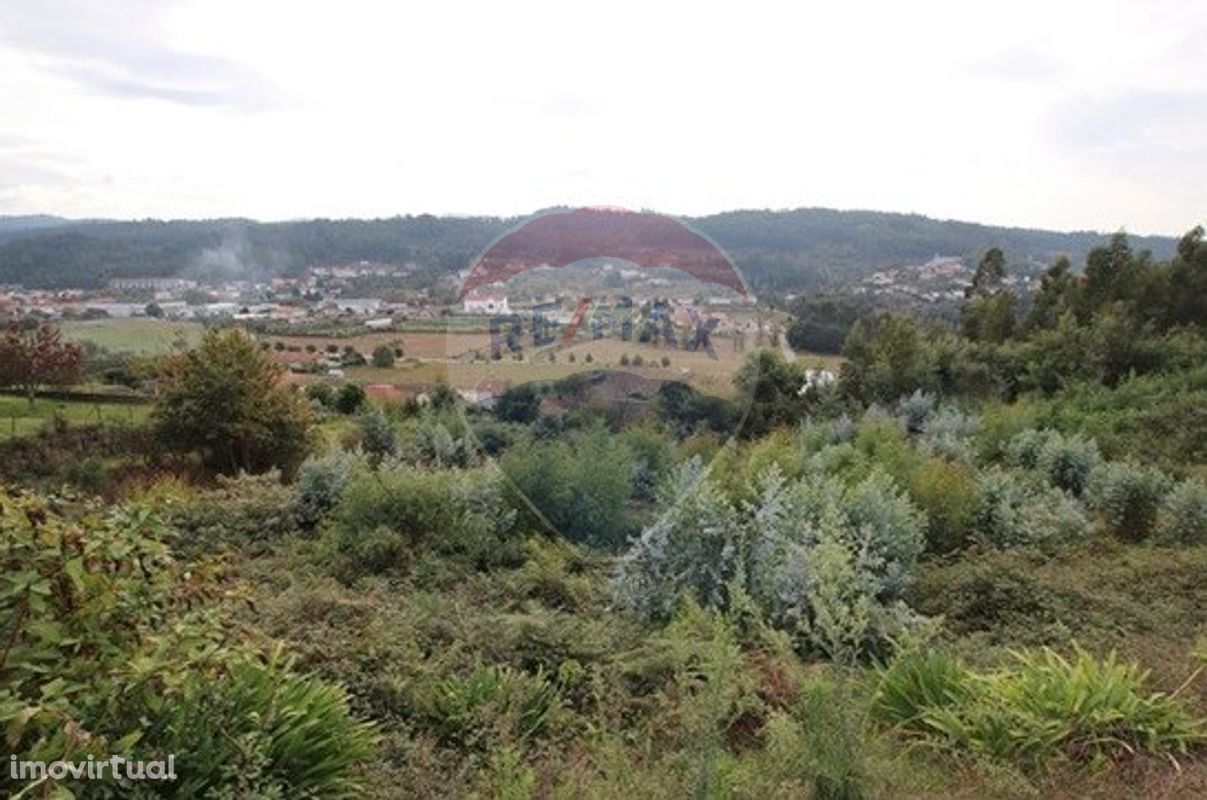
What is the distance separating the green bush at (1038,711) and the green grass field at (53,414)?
52.7 ft

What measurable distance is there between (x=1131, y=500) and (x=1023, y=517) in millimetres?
1713

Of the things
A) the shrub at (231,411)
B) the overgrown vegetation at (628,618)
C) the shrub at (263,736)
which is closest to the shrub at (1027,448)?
the overgrown vegetation at (628,618)

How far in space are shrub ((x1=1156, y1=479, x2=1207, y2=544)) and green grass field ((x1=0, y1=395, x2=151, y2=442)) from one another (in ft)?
52.2

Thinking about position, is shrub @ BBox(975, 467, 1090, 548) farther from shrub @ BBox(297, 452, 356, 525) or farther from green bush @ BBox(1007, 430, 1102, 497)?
shrub @ BBox(297, 452, 356, 525)

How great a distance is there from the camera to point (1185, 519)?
742 cm

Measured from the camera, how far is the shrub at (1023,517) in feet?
22.7

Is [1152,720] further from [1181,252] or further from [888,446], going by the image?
[1181,252]

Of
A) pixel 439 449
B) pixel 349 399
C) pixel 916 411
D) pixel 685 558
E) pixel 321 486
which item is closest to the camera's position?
pixel 685 558

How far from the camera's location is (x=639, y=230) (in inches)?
187

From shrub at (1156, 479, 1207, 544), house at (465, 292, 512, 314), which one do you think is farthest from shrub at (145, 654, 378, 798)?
shrub at (1156, 479, 1207, 544)

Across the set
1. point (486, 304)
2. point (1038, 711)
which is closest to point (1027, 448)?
point (1038, 711)

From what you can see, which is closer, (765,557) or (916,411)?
(765,557)

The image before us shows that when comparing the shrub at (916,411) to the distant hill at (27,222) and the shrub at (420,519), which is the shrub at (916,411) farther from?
the distant hill at (27,222)

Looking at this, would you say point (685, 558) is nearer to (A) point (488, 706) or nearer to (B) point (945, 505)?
(A) point (488, 706)
